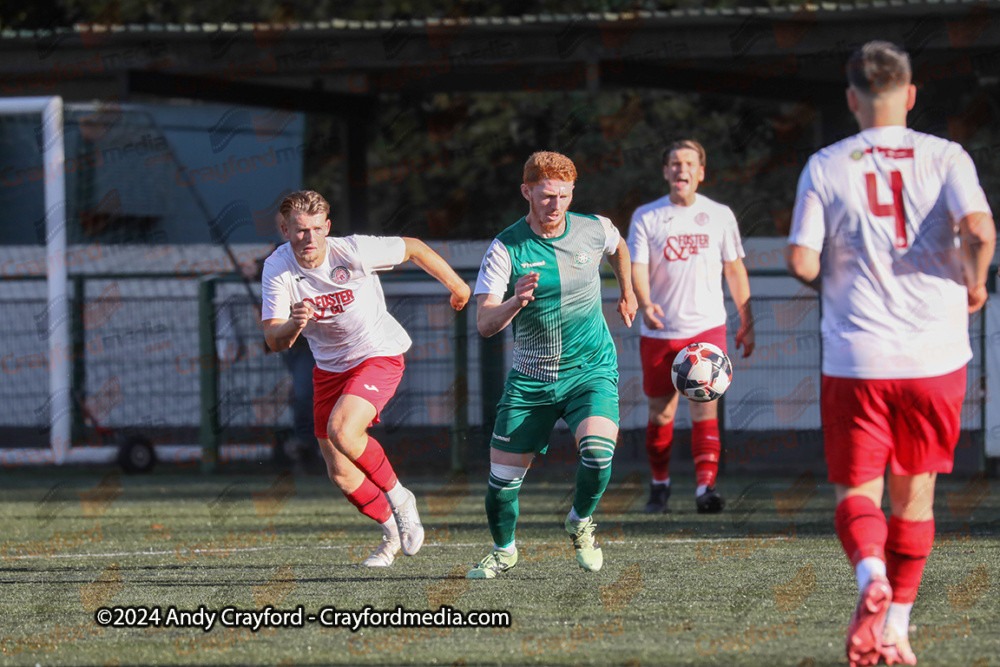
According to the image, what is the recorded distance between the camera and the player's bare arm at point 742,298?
26.1ft

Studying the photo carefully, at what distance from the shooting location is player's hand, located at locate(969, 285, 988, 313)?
13.5ft

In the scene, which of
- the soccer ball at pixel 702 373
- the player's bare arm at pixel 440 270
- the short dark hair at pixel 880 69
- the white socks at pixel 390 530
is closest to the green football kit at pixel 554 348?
the player's bare arm at pixel 440 270

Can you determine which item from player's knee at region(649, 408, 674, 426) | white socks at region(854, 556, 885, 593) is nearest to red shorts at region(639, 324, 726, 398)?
player's knee at region(649, 408, 674, 426)

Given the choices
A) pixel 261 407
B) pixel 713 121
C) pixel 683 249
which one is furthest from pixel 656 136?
pixel 683 249

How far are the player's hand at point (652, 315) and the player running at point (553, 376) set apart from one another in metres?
2.19

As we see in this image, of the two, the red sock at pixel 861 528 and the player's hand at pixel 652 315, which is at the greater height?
the player's hand at pixel 652 315

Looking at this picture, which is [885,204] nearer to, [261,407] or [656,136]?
[261,407]

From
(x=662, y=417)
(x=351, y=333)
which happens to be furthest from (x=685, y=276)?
(x=351, y=333)

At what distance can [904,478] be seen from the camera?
4176mm

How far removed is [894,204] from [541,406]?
2.42m

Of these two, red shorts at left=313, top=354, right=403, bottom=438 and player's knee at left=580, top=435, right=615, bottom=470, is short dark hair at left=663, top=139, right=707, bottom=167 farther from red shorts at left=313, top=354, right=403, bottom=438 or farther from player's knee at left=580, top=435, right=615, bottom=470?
player's knee at left=580, top=435, right=615, bottom=470

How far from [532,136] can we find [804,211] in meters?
16.5

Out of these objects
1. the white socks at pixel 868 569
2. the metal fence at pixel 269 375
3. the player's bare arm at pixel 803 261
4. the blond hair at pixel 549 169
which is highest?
the blond hair at pixel 549 169

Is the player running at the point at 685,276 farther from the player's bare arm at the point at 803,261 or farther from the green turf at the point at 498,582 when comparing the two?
the player's bare arm at the point at 803,261
